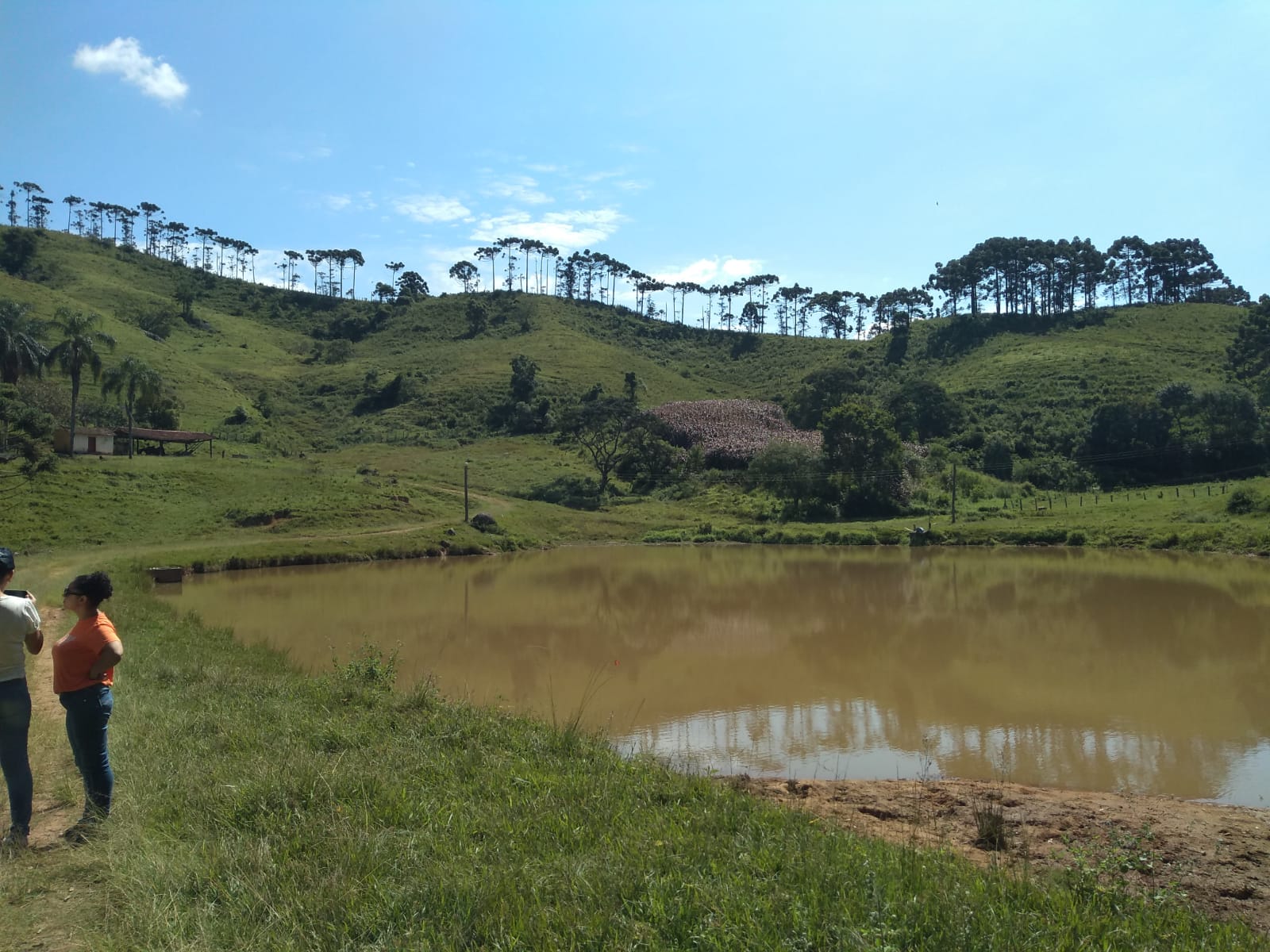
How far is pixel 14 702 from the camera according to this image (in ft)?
17.6

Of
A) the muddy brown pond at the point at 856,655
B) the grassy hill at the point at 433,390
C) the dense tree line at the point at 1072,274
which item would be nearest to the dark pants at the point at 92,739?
the muddy brown pond at the point at 856,655

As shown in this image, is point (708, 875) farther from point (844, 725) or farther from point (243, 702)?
point (844, 725)

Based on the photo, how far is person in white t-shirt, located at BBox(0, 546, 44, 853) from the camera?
5281 mm

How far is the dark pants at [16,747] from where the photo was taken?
532cm

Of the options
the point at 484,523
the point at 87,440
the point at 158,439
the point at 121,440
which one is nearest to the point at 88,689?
the point at 484,523

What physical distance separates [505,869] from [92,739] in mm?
3244

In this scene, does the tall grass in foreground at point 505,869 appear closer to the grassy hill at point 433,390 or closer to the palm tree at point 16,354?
the grassy hill at point 433,390

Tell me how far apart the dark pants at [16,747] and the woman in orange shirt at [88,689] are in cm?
23

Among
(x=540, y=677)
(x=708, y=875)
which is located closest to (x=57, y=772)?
(x=708, y=875)

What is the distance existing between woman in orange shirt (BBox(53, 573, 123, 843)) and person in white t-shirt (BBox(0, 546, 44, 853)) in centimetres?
21

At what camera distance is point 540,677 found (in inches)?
567

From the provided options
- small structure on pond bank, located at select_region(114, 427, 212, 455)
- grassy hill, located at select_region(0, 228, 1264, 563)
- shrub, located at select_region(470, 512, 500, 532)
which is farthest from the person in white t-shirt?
small structure on pond bank, located at select_region(114, 427, 212, 455)

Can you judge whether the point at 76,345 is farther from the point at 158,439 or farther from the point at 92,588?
the point at 92,588

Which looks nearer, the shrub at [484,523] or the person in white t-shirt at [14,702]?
the person in white t-shirt at [14,702]
